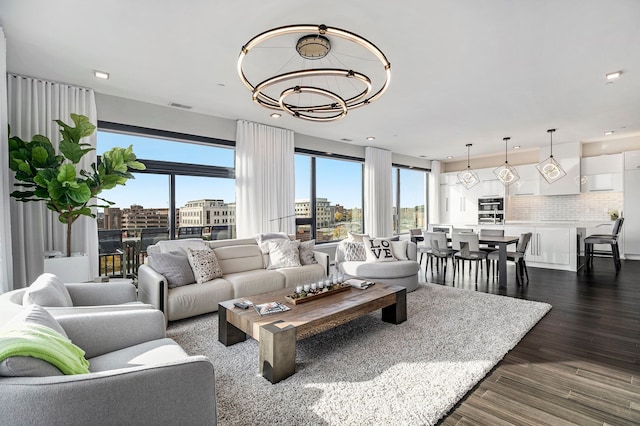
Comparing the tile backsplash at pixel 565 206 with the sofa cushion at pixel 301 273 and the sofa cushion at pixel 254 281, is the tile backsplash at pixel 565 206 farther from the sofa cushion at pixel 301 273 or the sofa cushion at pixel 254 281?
the sofa cushion at pixel 254 281

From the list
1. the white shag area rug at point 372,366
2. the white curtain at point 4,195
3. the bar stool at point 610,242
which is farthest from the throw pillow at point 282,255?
the bar stool at point 610,242

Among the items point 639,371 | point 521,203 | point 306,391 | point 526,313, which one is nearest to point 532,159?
point 521,203

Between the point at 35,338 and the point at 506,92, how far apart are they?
5.29 meters

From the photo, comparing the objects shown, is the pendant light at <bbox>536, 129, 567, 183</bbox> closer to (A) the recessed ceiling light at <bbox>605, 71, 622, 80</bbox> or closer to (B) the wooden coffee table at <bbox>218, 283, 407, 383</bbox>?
(A) the recessed ceiling light at <bbox>605, 71, 622, 80</bbox>

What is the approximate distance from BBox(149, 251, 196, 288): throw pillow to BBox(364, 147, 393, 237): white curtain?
5.20m

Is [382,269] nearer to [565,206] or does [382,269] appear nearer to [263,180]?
[263,180]

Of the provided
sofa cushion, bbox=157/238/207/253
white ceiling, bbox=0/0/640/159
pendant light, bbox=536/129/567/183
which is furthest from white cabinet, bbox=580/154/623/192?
sofa cushion, bbox=157/238/207/253

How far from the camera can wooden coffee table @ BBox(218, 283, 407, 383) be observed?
7.79 feet

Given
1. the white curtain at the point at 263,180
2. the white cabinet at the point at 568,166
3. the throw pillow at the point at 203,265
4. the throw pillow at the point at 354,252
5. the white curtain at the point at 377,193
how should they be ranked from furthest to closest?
1. the white curtain at the point at 377,193
2. the white cabinet at the point at 568,166
3. the white curtain at the point at 263,180
4. the throw pillow at the point at 354,252
5. the throw pillow at the point at 203,265

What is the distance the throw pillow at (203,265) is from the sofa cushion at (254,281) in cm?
19

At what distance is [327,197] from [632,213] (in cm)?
711

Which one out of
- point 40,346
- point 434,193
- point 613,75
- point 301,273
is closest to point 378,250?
point 301,273

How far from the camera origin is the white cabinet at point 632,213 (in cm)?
737

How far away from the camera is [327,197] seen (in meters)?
7.56
